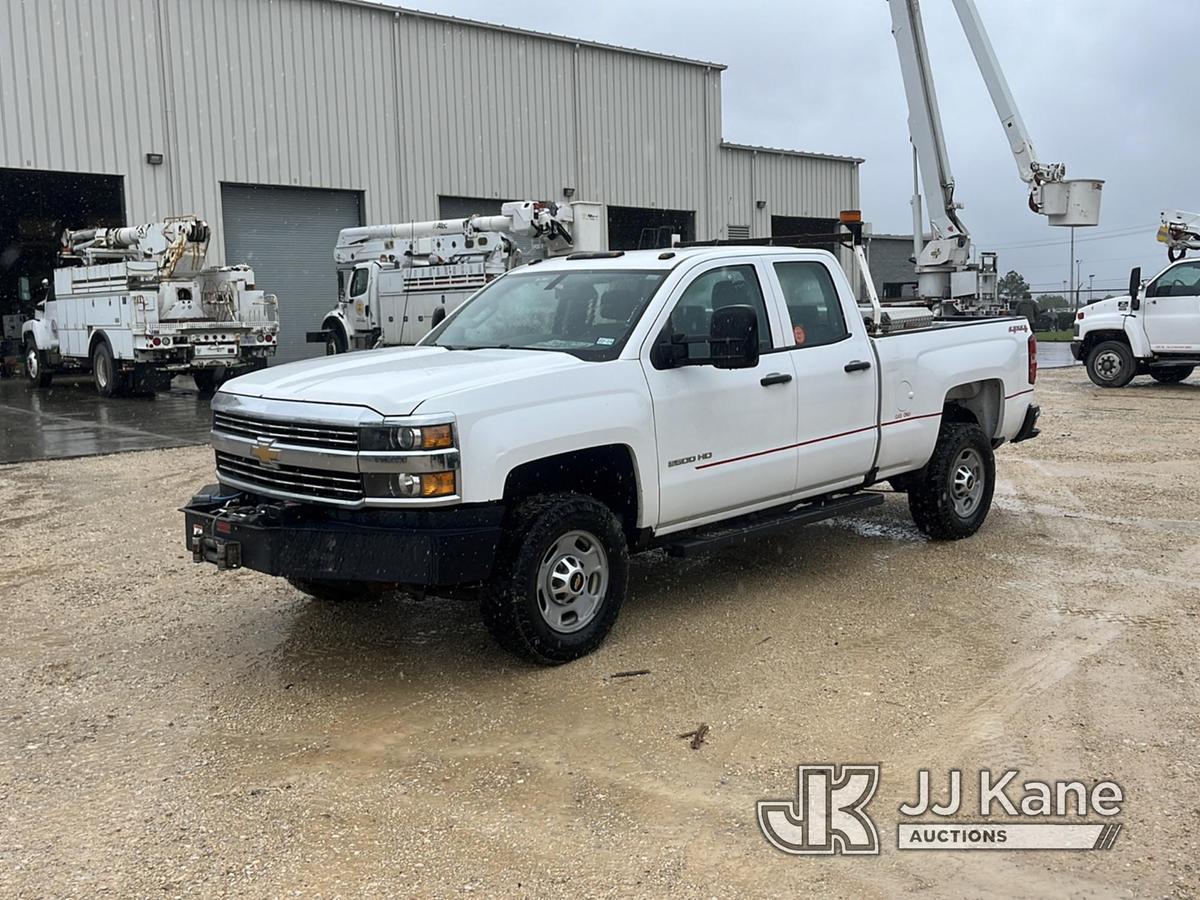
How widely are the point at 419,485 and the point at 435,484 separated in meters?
0.07

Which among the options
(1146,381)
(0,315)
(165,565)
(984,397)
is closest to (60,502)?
(165,565)

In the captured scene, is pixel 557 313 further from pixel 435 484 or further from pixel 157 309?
pixel 157 309

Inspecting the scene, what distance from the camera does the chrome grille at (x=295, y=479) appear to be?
5.09 meters

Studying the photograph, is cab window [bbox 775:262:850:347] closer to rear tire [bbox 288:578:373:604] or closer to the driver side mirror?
the driver side mirror

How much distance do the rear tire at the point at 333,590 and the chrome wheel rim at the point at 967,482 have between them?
13.2ft

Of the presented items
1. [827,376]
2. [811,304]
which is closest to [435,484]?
[827,376]

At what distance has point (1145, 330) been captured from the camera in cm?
1880

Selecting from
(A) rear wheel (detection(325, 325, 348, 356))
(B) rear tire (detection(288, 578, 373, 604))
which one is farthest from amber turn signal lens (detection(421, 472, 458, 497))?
(A) rear wheel (detection(325, 325, 348, 356))

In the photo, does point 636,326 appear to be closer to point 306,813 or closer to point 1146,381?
Result: point 306,813

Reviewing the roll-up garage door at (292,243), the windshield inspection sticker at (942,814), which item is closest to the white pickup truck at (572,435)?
the windshield inspection sticker at (942,814)

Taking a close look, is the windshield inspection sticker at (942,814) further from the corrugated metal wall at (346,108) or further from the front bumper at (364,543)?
the corrugated metal wall at (346,108)

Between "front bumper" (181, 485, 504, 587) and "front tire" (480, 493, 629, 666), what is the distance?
0.16 metres

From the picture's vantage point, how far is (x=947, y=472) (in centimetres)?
779

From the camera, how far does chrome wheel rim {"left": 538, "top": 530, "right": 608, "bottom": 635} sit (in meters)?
5.34
